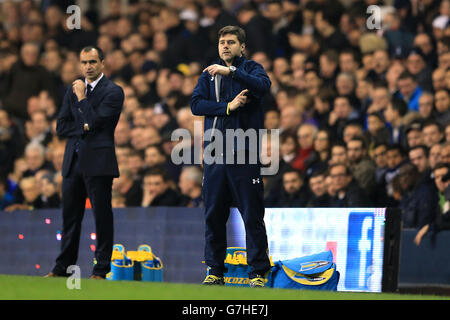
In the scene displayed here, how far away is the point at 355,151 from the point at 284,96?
2.24 m

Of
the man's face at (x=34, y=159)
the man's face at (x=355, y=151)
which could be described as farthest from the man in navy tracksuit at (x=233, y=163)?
the man's face at (x=34, y=159)

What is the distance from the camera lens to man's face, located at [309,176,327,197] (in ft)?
35.8

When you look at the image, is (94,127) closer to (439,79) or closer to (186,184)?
(186,184)

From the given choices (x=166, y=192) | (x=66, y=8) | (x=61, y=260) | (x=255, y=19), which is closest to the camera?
(x=61, y=260)

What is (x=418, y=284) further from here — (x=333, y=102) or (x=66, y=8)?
(x=66, y=8)

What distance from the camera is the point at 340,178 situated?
10594 millimetres

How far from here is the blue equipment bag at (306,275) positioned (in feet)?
27.5

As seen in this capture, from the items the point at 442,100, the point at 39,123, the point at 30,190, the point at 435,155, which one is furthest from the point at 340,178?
the point at 39,123

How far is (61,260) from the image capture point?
8.50m

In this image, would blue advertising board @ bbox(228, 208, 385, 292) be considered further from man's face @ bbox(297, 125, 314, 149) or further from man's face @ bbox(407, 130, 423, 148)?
man's face @ bbox(297, 125, 314, 149)

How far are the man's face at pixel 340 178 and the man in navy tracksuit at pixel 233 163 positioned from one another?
119 inches
